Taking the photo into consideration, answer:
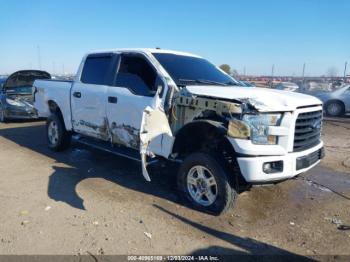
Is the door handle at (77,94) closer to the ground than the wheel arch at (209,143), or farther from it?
farther from it

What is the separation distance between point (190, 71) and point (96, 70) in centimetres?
190

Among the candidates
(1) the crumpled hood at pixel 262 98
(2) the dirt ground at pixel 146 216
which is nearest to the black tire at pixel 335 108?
(2) the dirt ground at pixel 146 216

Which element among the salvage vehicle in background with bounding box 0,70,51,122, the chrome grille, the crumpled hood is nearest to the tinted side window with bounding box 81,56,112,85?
the crumpled hood

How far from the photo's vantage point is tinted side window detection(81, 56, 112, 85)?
5.97 meters

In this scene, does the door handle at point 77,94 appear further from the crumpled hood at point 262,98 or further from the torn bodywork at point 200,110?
the crumpled hood at point 262,98

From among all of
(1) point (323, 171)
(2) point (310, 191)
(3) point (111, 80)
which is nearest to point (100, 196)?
(3) point (111, 80)

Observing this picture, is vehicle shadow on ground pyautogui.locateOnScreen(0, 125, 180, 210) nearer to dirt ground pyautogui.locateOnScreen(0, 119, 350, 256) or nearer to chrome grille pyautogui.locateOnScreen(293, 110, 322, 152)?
dirt ground pyautogui.locateOnScreen(0, 119, 350, 256)

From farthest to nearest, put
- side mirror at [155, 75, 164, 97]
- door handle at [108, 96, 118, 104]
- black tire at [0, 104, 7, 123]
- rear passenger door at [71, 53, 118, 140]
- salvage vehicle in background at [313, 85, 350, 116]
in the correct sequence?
salvage vehicle in background at [313, 85, 350, 116] < black tire at [0, 104, 7, 123] < rear passenger door at [71, 53, 118, 140] < door handle at [108, 96, 118, 104] < side mirror at [155, 75, 164, 97]

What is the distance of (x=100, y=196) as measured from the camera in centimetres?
492

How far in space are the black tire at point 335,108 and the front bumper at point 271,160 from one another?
39.6ft

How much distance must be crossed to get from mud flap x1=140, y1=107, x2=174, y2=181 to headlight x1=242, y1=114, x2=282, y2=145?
1.12 meters

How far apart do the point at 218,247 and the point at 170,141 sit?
1561 mm

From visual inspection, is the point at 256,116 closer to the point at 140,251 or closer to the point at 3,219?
the point at 140,251

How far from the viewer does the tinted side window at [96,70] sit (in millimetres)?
5975
